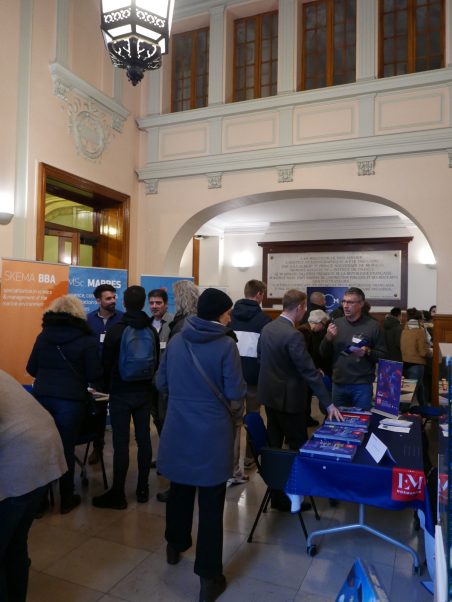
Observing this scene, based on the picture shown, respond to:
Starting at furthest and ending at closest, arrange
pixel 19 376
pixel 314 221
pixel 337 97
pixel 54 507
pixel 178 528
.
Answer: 1. pixel 314 221
2. pixel 337 97
3. pixel 19 376
4. pixel 54 507
5. pixel 178 528

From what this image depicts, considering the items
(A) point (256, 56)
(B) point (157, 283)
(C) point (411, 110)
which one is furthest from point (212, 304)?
(A) point (256, 56)

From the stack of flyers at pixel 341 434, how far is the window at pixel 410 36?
15.3 ft

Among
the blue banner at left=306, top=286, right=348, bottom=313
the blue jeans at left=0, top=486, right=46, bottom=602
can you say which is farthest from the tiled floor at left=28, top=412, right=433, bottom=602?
the blue banner at left=306, top=286, right=348, bottom=313

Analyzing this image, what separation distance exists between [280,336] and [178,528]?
1.20 meters

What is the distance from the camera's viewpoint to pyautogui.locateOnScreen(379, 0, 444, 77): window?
543cm

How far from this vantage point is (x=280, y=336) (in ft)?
9.35

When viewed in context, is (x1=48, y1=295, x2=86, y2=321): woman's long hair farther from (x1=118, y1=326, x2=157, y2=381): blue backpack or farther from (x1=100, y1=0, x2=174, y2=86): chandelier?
(x1=100, y1=0, x2=174, y2=86): chandelier

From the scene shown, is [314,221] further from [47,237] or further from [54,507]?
[54,507]

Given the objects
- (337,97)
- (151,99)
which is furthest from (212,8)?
(337,97)

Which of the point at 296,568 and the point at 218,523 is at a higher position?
the point at 218,523

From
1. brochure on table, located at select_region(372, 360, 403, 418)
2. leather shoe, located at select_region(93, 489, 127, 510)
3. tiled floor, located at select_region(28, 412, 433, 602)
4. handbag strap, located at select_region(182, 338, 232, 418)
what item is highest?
handbag strap, located at select_region(182, 338, 232, 418)

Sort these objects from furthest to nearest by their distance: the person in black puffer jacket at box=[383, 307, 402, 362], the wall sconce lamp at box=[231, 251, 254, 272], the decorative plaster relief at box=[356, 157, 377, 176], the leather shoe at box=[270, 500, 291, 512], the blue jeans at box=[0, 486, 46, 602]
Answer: the wall sconce lamp at box=[231, 251, 254, 272] → the person in black puffer jacket at box=[383, 307, 402, 362] → the decorative plaster relief at box=[356, 157, 377, 176] → the leather shoe at box=[270, 500, 291, 512] → the blue jeans at box=[0, 486, 46, 602]

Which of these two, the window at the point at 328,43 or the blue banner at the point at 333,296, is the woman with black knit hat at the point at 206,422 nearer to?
the window at the point at 328,43

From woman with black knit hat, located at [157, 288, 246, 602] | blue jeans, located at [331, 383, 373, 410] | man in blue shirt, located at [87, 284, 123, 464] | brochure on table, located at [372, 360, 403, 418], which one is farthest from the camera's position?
man in blue shirt, located at [87, 284, 123, 464]
